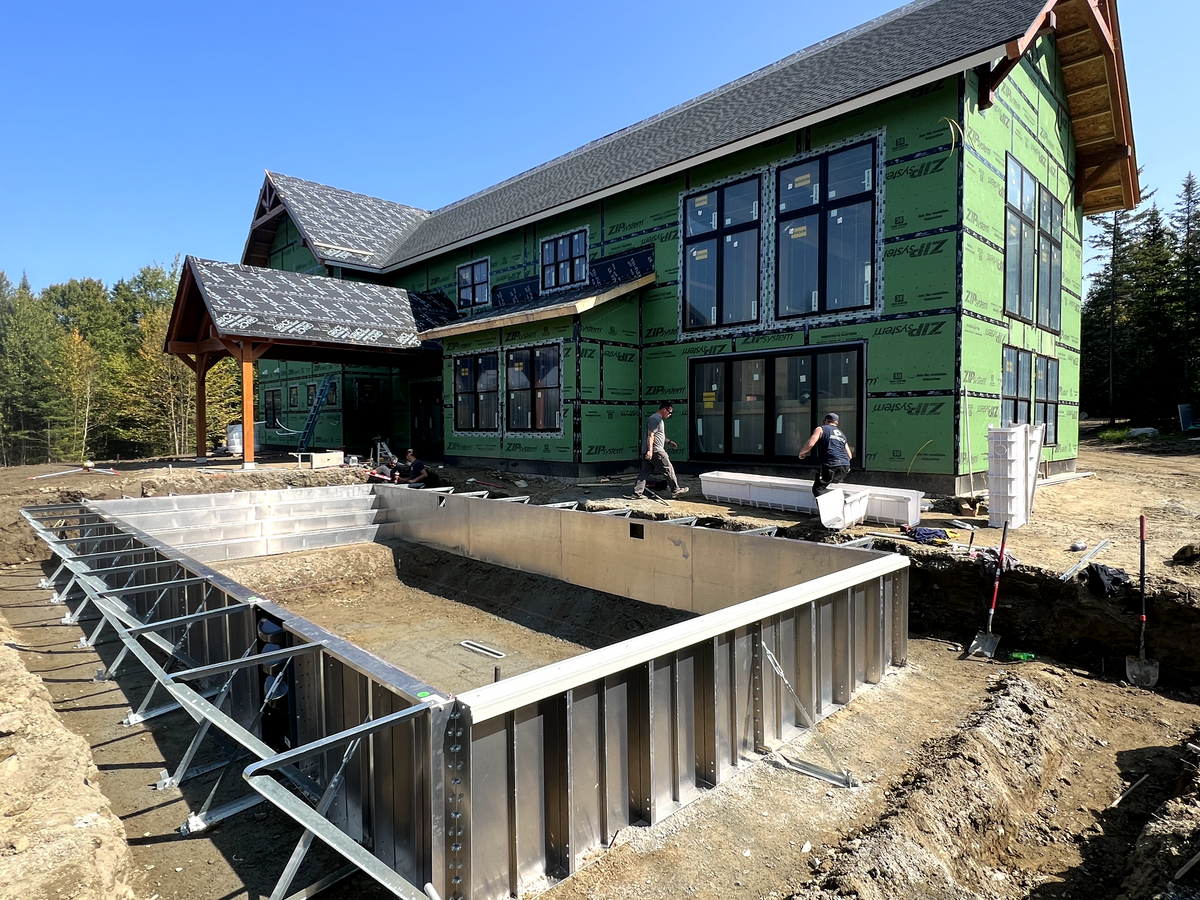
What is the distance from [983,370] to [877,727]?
30.5ft

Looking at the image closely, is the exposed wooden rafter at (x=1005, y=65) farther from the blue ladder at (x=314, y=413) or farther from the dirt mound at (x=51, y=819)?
the blue ladder at (x=314, y=413)

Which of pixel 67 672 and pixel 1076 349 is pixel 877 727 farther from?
pixel 1076 349

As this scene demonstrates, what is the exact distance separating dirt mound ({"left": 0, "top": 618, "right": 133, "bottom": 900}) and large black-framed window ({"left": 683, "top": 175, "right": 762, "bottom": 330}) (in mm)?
12833

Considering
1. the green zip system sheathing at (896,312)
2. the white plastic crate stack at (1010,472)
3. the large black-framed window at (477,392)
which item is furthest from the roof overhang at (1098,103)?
the large black-framed window at (477,392)

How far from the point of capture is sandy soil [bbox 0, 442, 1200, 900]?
10.1ft

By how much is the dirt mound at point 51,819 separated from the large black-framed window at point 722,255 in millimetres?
12833

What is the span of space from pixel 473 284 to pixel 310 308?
5.32m

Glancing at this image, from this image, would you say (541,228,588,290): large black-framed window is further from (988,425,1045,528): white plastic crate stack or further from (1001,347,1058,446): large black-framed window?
(988,425,1045,528): white plastic crate stack

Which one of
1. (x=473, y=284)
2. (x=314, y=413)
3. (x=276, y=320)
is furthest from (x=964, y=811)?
(x=314, y=413)

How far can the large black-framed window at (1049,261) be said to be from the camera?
576 inches

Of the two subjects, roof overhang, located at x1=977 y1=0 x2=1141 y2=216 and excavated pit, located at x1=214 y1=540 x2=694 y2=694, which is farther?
roof overhang, located at x1=977 y1=0 x2=1141 y2=216

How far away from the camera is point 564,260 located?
1814 centimetres

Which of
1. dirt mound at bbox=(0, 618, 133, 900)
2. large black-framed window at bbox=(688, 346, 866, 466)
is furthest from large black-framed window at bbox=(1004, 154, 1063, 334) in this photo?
dirt mound at bbox=(0, 618, 133, 900)

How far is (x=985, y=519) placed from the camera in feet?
31.3
